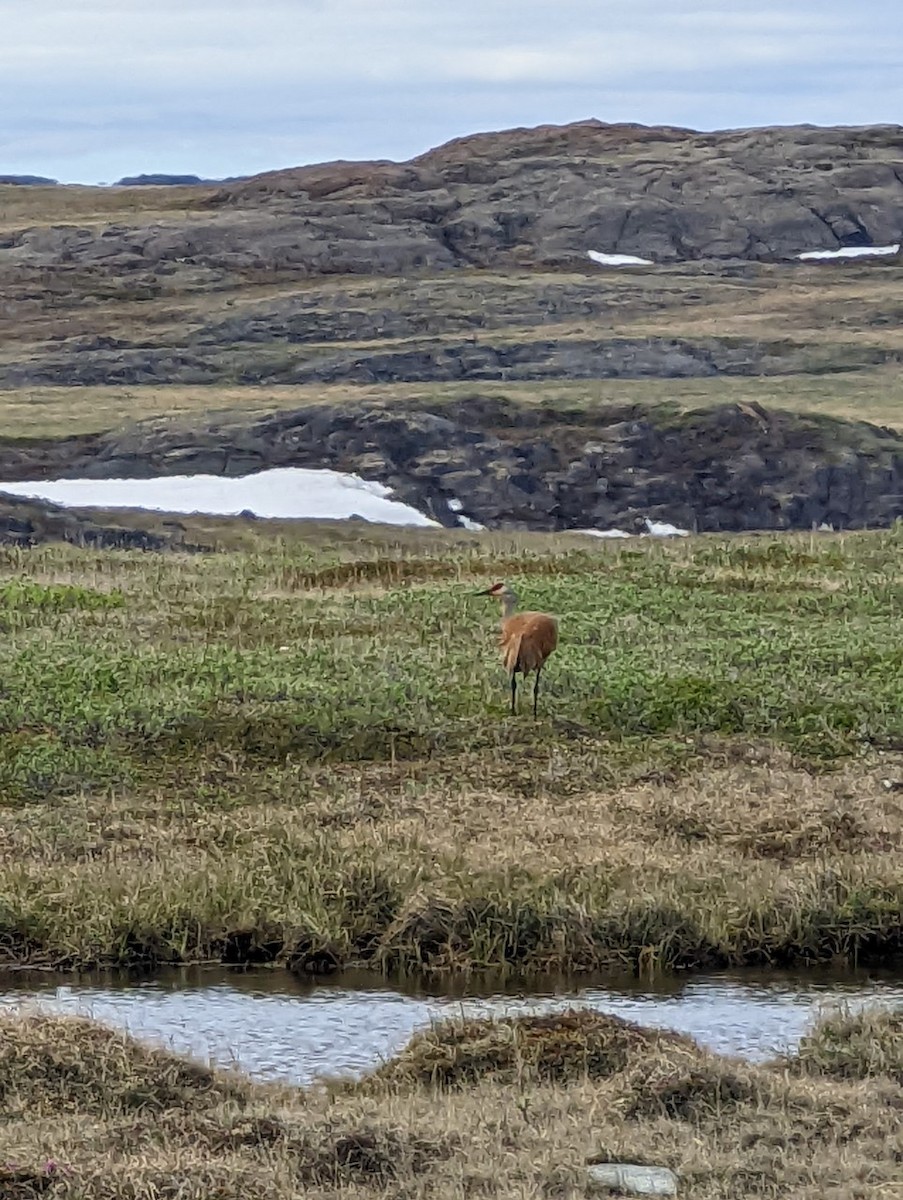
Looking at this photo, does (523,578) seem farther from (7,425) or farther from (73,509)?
(7,425)

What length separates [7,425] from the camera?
6256 centimetres

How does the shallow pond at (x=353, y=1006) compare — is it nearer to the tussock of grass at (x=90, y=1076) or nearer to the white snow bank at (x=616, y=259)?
the tussock of grass at (x=90, y=1076)

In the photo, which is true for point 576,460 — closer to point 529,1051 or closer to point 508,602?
point 508,602

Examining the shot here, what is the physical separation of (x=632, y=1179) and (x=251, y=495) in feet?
137

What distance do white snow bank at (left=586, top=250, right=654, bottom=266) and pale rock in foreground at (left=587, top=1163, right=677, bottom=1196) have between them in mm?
107409

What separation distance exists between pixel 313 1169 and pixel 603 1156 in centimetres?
108

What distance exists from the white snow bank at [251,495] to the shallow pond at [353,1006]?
111 feet

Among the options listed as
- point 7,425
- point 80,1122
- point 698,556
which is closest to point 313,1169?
point 80,1122

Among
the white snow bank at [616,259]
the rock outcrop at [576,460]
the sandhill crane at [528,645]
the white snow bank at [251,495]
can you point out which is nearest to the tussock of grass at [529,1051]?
the sandhill crane at [528,645]

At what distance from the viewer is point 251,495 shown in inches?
1896

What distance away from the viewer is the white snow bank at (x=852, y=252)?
115688 mm

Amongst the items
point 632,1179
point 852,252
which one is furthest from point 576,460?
point 852,252

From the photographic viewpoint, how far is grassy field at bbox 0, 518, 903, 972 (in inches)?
451

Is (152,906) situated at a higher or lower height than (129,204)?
lower
